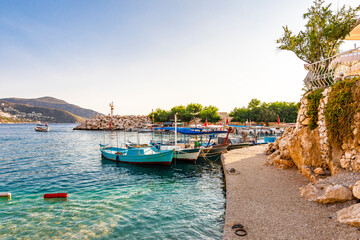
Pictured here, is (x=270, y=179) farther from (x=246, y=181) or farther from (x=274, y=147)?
(x=274, y=147)

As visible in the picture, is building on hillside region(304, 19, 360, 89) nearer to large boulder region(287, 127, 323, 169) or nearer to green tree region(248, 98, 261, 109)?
large boulder region(287, 127, 323, 169)

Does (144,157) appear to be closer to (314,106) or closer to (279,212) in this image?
(279,212)

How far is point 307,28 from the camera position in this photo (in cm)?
1664

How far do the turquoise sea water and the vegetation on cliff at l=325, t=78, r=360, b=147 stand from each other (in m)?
6.69

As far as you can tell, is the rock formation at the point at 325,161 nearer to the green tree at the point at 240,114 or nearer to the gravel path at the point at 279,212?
the gravel path at the point at 279,212

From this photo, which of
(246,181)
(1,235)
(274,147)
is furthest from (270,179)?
(1,235)

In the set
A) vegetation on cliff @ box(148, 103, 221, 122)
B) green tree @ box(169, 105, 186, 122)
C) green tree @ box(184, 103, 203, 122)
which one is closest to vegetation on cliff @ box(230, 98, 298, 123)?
vegetation on cliff @ box(148, 103, 221, 122)

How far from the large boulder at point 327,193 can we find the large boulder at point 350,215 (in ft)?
2.43

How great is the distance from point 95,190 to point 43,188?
3899 millimetres

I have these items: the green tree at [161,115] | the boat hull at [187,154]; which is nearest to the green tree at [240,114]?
the green tree at [161,115]

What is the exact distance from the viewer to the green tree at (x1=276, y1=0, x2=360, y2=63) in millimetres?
14512

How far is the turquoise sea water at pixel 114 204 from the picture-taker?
769 centimetres

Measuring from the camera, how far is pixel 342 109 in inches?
346

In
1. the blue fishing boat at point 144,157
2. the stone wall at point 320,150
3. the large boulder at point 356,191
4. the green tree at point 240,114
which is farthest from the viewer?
the green tree at point 240,114
